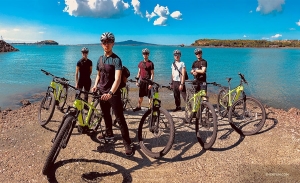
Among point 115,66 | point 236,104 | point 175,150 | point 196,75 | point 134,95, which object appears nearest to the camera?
point 115,66

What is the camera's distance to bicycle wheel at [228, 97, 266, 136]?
23.0 feet

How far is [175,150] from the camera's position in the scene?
6.05 metres

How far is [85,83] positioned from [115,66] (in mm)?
4239

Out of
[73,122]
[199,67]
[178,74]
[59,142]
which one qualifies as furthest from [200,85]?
[59,142]

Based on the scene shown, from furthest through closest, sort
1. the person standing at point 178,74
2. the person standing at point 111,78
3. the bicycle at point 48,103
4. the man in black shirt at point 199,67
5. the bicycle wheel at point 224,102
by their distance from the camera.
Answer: the person standing at point 178,74 → the bicycle wheel at point 224,102 → the man in black shirt at point 199,67 → the bicycle at point 48,103 → the person standing at point 111,78

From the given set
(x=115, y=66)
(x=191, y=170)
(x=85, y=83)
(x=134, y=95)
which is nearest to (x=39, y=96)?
(x=134, y=95)

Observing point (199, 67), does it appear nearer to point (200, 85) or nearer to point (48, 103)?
point (200, 85)

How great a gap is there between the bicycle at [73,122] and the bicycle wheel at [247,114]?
4118 millimetres

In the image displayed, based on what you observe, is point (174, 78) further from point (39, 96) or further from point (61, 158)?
point (39, 96)

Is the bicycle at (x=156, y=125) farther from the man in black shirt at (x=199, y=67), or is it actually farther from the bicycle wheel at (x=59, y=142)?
the man in black shirt at (x=199, y=67)

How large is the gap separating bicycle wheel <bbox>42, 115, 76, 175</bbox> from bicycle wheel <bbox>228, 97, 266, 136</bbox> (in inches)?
188

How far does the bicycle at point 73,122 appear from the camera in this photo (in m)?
Result: 4.48

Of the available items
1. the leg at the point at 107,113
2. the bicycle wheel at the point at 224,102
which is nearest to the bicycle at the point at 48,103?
the leg at the point at 107,113

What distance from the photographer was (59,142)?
4.48 meters
